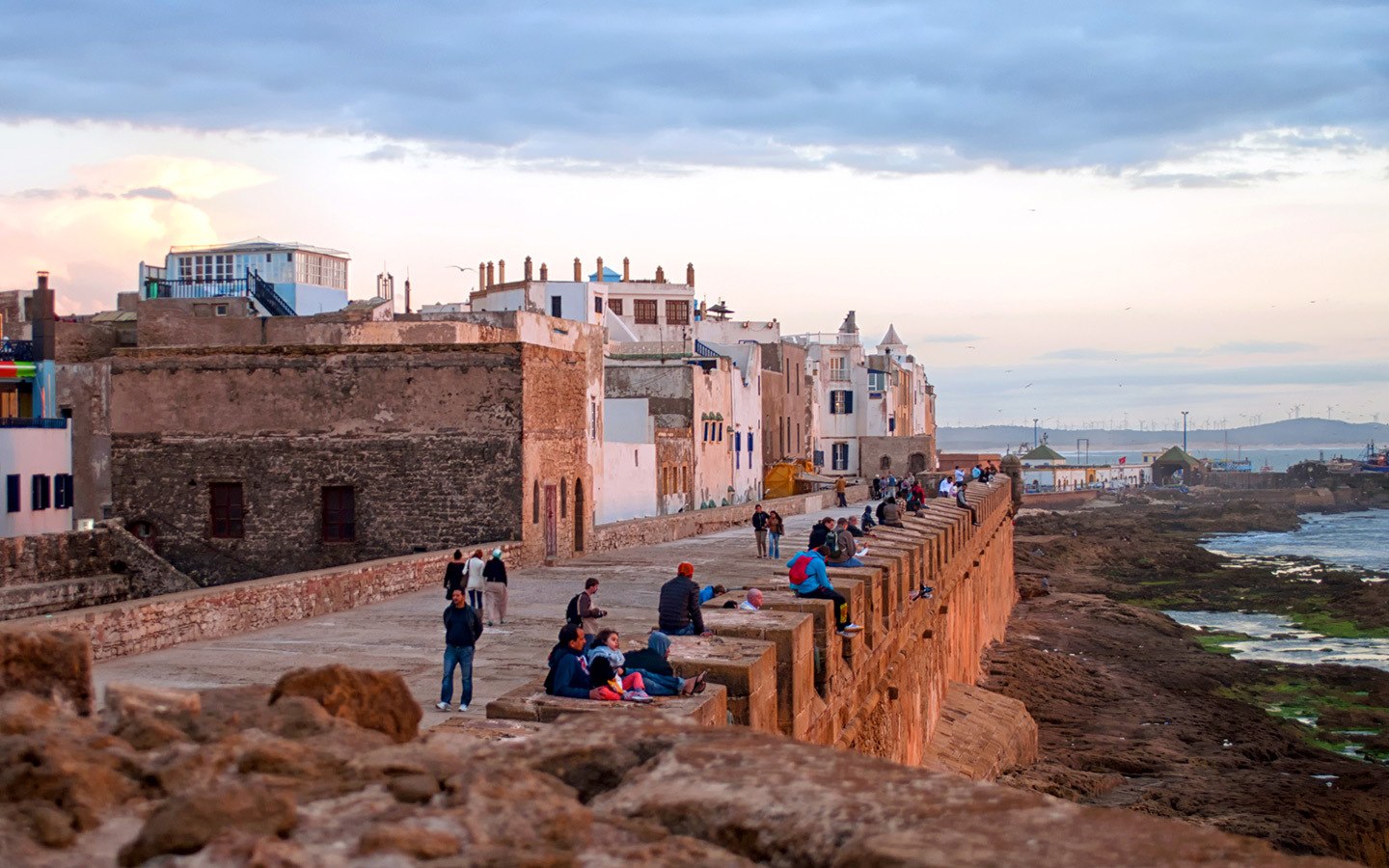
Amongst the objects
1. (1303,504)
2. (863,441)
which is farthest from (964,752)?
(1303,504)

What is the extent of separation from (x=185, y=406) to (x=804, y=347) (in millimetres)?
46263

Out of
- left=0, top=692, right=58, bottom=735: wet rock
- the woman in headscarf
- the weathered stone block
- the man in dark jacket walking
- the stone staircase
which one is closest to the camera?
left=0, top=692, right=58, bottom=735: wet rock

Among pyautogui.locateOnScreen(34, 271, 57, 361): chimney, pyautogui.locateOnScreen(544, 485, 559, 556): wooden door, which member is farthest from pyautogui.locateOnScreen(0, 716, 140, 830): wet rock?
pyautogui.locateOnScreen(34, 271, 57, 361): chimney

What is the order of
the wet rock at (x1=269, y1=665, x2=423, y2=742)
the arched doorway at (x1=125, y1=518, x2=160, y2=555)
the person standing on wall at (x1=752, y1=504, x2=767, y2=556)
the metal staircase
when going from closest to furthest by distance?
the wet rock at (x1=269, y1=665, x2=423, y2=742), the arched doorway at (x1=125, y1=518, x2=160, y2=555), the person standing on wall at (x1=752, y1=504, x2=767, y2=556), the metal staircase

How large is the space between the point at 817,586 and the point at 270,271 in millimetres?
37782

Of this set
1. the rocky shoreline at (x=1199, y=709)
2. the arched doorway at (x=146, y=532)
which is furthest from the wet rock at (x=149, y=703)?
the arched doorway at (x=146, y=532)

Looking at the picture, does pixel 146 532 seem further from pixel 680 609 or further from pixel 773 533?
pixel 680 609

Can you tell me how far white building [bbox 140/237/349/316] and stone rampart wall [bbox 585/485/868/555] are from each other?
1432 cm

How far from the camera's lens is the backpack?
12.8 metres

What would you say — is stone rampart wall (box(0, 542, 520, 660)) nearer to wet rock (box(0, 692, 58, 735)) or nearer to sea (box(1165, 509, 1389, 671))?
wet rock (box(0, 692, 58, 735))

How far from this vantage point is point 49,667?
510 centimetres

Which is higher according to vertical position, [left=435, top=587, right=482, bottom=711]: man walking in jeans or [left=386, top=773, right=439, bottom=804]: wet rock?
[left=386, top=773, right=439, bottom=804]: wet rock

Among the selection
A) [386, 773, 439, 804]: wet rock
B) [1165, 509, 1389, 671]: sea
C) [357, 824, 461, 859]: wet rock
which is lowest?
[1165, 509, 1389, 671]: sea

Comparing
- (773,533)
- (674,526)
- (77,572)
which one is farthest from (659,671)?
(674,526)
